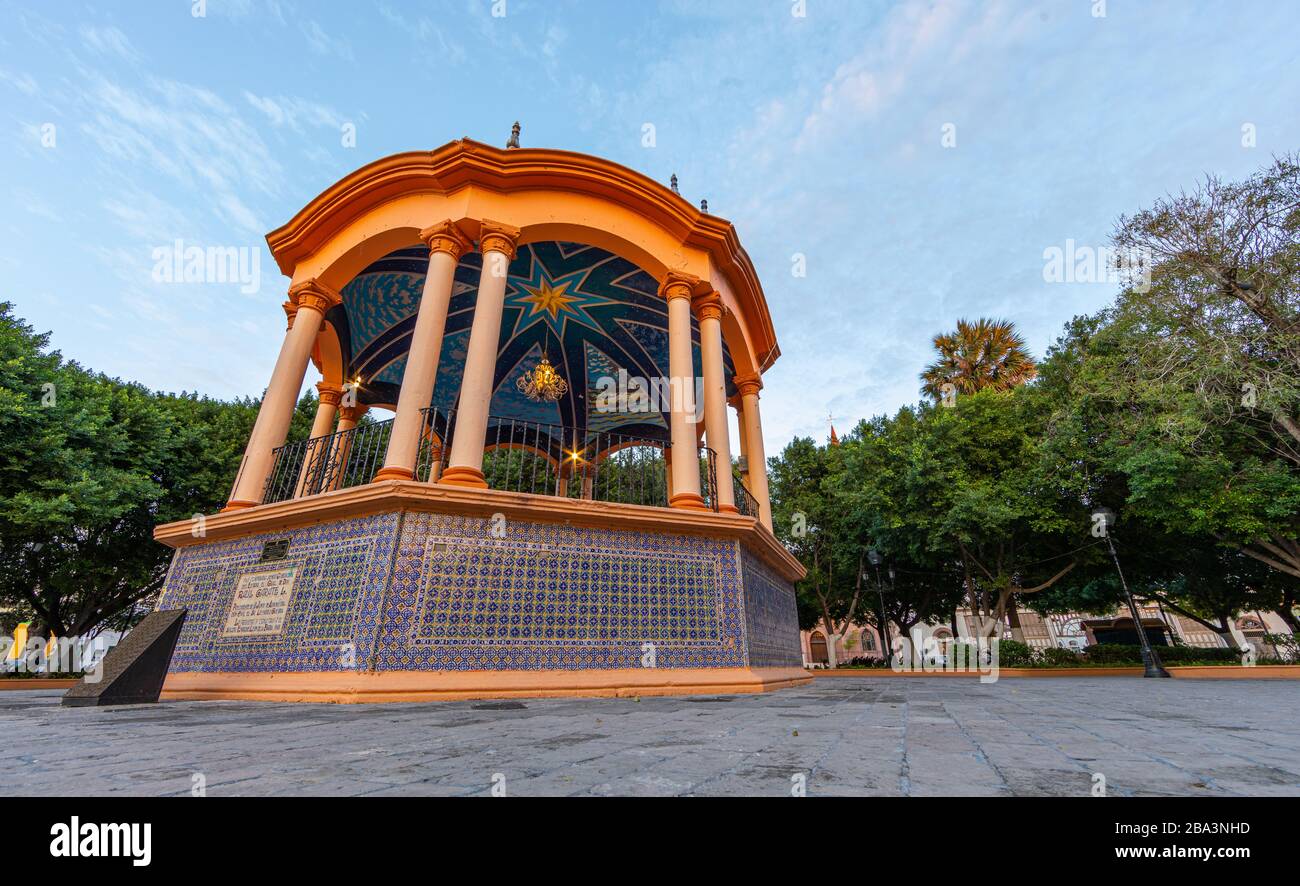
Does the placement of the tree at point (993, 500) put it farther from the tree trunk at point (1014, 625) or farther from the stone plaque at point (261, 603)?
the stone plaque at point (261, 603)

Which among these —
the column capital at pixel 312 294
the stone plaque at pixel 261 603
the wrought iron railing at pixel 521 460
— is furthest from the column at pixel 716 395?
the column capital at pixel 312 294

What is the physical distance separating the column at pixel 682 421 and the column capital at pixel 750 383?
2.97 meters

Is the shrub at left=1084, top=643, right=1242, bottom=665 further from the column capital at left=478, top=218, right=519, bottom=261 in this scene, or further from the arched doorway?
the column capital at left=478, top=218, right=519, bottom=261

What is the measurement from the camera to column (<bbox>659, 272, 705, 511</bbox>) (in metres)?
7.57

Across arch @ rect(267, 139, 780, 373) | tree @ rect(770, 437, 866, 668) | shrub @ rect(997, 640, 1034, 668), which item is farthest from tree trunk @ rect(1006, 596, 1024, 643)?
arch @ rect(267, 139, 780, 373)

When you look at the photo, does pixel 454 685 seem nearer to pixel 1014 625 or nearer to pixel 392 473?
pixel 392 473

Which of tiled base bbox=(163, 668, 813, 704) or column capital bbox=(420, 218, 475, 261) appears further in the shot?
column capital bbox=(420, 218, 475, 261)

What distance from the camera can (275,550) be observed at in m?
6.70

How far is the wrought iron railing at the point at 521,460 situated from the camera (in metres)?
7.77

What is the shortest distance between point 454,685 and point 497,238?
5934 mm

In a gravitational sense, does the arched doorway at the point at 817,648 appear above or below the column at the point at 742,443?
below

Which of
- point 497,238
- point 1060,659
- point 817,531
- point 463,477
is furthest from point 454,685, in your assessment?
point 1060,659

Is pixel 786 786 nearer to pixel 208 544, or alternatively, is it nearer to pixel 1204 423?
pixel 208 544

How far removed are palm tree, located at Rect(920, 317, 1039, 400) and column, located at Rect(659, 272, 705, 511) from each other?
16.9 m
